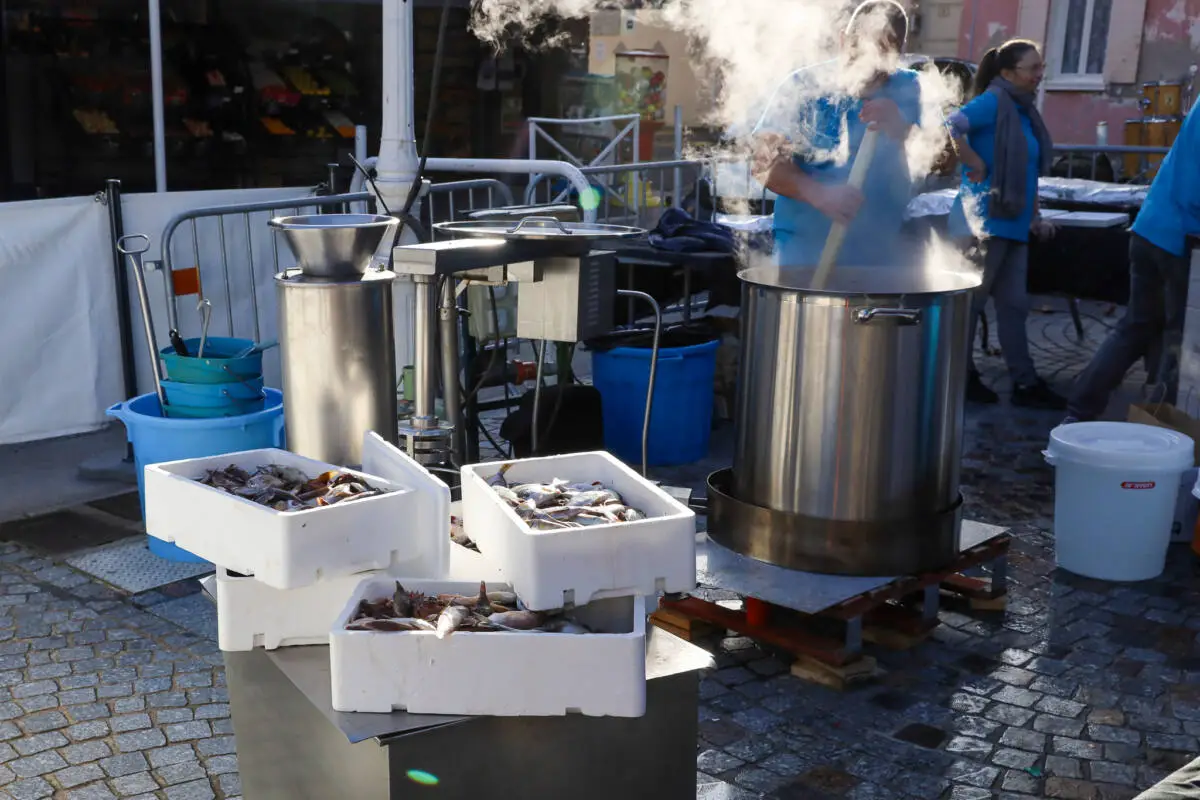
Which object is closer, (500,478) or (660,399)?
(500,478)

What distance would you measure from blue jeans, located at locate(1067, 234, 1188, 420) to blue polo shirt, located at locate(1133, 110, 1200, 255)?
0.28 feet

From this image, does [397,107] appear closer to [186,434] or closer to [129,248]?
[186,434]

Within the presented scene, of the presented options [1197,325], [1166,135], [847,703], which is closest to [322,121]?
[1197,325]

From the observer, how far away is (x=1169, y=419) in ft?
18.0

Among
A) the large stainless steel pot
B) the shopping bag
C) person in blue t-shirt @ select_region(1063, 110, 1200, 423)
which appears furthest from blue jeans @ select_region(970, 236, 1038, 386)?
the large stainless steel pot

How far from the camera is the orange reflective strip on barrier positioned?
6.13 metres

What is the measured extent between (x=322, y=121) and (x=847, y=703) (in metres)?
8.25

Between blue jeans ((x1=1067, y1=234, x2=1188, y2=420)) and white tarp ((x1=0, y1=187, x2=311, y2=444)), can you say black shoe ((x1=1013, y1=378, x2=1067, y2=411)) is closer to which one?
blue jeans ((x1=1067, y1=234, x2=1188, y2=420))

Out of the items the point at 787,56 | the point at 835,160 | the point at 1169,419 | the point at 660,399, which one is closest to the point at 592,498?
the point at 835,160

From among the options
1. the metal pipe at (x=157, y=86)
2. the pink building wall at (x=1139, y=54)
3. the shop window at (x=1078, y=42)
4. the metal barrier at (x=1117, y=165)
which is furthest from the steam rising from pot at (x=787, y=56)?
the shop window at (x=1078, y=42)

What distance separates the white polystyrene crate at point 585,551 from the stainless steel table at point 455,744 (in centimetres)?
20

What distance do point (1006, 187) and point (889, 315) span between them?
375 cm

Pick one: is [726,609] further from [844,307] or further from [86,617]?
[86,617]

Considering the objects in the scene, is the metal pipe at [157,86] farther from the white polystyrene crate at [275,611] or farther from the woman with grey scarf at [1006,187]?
the white polystyrene crate at [275,611]
